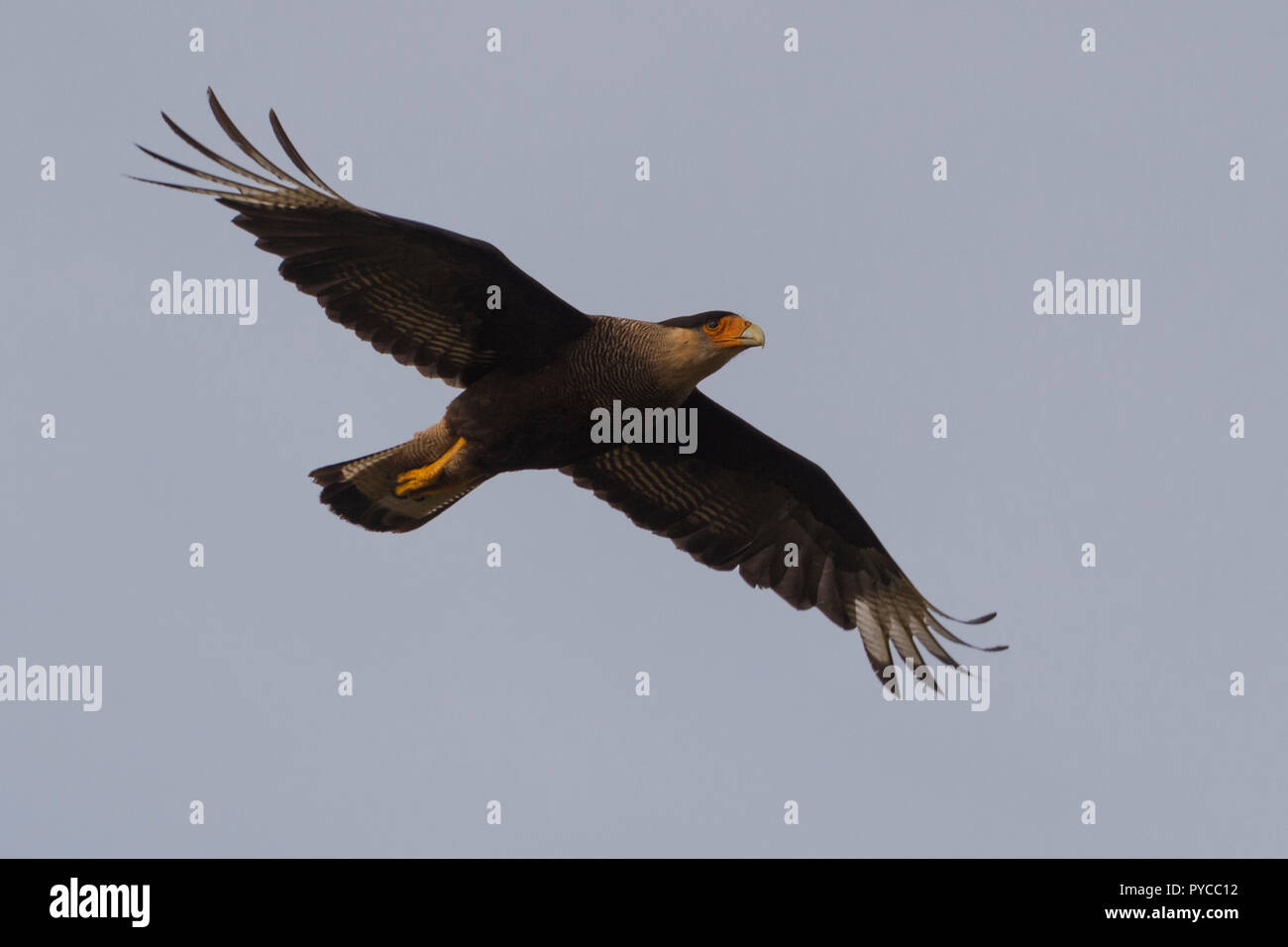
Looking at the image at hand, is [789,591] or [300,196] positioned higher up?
[300,196]

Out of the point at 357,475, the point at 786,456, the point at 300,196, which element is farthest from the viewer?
the point at 786,456

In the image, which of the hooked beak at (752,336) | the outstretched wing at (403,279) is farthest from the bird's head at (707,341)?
the outstretched wing at (403,279)

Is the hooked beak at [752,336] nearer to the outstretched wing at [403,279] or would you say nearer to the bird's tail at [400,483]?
the outstretched wing at [403,279]

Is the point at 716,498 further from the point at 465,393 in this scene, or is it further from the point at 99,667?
the point at 99,667

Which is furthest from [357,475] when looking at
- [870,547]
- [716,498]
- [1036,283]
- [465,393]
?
[1036,283]

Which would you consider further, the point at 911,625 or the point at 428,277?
the point at 911,625

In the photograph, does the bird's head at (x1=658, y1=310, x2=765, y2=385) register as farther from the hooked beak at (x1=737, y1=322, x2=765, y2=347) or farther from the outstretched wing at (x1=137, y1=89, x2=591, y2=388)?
the outstretched wing at (x1=137, y1=89, x2=591, y2=388)

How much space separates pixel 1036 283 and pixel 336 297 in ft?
19.4

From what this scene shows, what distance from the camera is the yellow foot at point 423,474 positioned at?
1241 centimetres

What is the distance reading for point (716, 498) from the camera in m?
13.8

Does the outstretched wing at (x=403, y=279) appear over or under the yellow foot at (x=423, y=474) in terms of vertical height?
over

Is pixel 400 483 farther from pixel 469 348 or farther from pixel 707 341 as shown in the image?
pixel 707 341

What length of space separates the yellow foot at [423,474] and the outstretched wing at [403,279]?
0.43 metres

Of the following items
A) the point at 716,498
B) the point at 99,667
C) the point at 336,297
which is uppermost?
the point at 336,297
